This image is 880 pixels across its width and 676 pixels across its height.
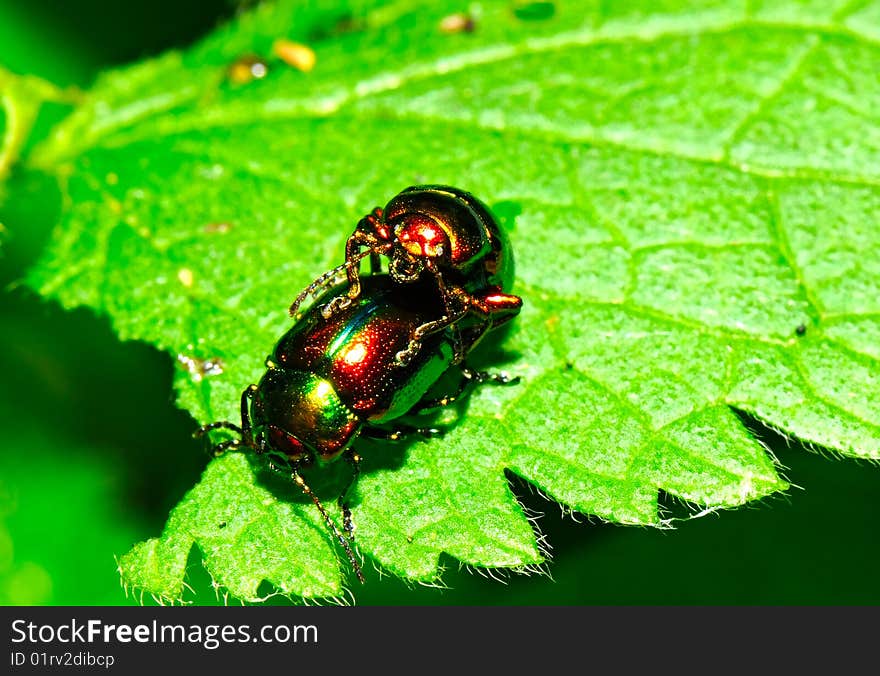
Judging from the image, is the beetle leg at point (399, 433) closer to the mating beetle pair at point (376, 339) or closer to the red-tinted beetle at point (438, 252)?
the mating beetle pair at point (376, 339)

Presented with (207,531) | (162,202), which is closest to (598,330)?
(207,531)

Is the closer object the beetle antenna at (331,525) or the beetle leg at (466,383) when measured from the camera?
the beetle antenna at (331,525)

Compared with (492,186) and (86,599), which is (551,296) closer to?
(492,186)

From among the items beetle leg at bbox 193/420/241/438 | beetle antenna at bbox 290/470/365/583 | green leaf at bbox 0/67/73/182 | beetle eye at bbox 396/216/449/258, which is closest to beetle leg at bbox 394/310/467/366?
beetle eye at bbox 396/216/449/258

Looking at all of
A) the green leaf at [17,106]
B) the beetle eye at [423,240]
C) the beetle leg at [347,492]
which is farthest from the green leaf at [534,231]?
the beetle eye at [423,240]

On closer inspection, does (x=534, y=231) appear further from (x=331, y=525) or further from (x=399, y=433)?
(x=331, y=525)

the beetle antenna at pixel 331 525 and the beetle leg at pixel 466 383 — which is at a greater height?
the beetle leg at pixel 466 383

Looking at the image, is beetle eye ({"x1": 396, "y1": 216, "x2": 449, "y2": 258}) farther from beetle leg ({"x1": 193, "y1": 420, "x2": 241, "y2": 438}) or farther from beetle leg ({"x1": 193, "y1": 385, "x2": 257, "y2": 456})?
beetle leg ({"x1": 193, "y1": 420, "x2": 241, "y2": 438})
